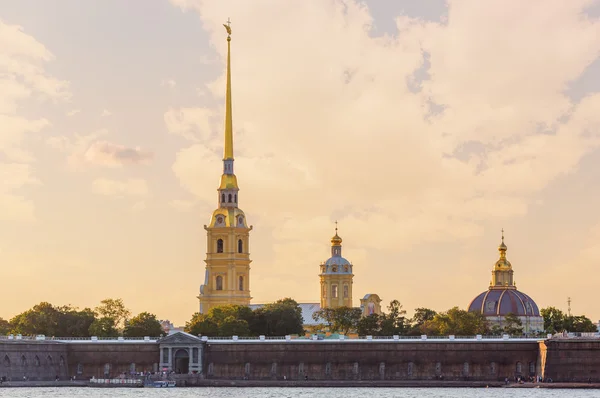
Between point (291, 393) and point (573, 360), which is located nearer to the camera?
point (291, 393)

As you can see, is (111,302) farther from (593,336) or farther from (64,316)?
(593,336)

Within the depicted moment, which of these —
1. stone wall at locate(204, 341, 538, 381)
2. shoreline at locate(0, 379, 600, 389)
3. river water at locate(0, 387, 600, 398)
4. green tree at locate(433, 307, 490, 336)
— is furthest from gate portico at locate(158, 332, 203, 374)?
green tree at locate(433, 307, 490, 336)

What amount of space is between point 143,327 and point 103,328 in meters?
4.58

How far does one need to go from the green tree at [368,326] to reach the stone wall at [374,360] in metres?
26.5

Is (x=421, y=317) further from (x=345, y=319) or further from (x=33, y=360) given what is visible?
(x=33, y=360)

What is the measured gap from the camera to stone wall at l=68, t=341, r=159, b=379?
152 metres

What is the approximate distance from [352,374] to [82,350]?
29094 millimetres

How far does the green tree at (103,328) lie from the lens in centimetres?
16875

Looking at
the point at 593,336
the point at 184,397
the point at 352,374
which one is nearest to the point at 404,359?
the point at 352,374

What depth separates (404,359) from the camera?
143 m

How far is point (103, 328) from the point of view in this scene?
170 metres

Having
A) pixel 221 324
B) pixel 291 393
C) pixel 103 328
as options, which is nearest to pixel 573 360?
pixel 291 393

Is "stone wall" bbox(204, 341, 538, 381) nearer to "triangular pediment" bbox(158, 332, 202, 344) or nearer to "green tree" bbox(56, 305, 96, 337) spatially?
"triangular pediment" bbox(158, 332, 202, 344)

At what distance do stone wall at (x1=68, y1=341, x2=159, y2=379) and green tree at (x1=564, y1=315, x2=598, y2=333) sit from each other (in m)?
62.8
